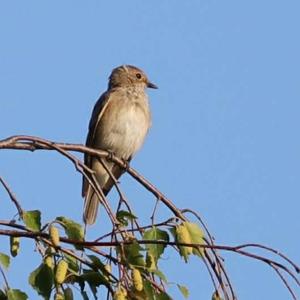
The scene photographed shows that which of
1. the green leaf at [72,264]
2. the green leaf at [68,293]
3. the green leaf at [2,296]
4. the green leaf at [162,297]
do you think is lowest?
the green leaf at [2,296]

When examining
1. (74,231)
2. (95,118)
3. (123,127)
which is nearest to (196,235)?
(74,231)

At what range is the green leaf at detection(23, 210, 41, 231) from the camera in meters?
3.71

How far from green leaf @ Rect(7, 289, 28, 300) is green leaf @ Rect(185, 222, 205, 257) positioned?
0.72 m

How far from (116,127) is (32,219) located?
5938 millimetres

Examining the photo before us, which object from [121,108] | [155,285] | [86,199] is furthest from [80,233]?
[121,108]

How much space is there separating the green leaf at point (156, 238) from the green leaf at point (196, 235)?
0.10 meters

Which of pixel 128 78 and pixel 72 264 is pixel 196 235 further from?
pixel 128 78

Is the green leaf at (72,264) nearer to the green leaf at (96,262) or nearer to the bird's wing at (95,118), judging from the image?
the green leaf at (96,262)

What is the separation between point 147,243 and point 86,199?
5045mm

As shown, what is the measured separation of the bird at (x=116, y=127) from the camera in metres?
9.59

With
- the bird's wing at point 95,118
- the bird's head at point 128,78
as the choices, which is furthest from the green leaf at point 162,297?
the bird's head at point 128,78

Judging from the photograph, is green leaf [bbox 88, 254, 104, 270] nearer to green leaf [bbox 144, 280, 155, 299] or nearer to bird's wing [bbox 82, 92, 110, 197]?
green leaf [bbox 144, 280, 155, 299]

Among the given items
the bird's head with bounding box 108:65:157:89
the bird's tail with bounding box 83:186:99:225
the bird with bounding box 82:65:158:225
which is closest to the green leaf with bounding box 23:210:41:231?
the bird's tail with bounding box 83:186:99:225

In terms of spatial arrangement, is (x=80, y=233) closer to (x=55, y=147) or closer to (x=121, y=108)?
(x=55, y=147)
